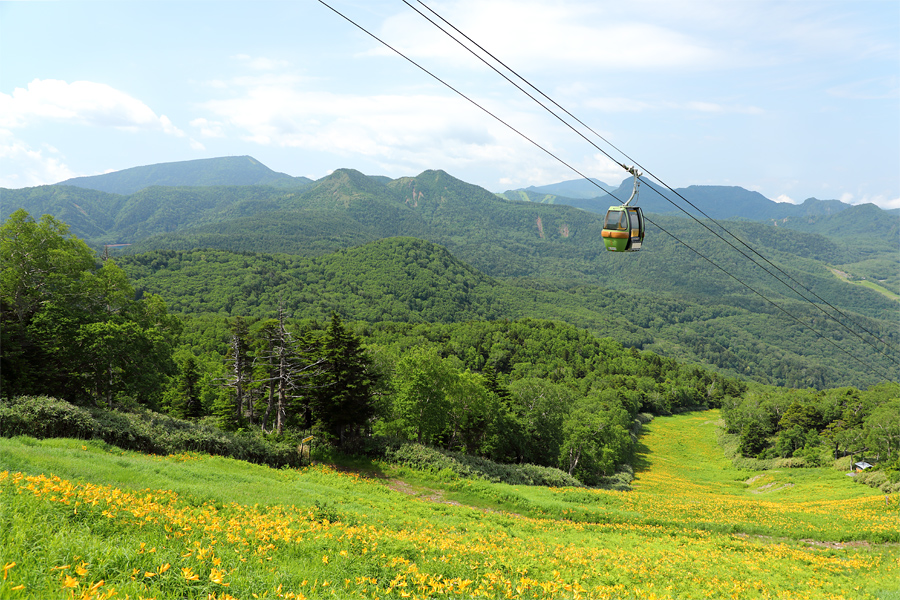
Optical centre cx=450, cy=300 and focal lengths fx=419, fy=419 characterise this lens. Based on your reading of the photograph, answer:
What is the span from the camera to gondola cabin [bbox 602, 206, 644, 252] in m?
15.0

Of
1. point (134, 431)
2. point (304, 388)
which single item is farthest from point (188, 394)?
point (134, 431)

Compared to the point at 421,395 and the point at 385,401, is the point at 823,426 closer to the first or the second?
the point at 421,395

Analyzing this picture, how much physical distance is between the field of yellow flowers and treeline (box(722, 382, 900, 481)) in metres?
41.3

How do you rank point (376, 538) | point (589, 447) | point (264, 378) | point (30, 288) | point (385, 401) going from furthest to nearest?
point (589, 447) < point (385, 401) < point (264, 378) < point (30, 288) < point (376, 538)

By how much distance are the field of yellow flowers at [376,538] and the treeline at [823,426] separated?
4130cm

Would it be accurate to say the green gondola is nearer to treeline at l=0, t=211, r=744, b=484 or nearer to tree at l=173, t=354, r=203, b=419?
treeline at l=0, t=211, r=744, b=484

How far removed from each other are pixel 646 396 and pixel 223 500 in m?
131

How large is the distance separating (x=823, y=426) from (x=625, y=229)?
9474 centimetres

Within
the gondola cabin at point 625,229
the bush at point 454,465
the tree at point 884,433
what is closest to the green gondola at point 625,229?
the gondola cabin at point 625,229

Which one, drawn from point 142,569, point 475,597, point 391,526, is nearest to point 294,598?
point 142,569

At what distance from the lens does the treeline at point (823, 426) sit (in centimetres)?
6088

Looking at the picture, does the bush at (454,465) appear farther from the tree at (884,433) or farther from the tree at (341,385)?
the tree at (884,433)

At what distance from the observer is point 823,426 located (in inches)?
3123

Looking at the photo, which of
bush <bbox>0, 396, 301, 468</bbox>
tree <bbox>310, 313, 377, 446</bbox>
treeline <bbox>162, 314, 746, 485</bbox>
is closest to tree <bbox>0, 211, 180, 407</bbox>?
bush <bbox>0, 396, 301, 468</bbox>
